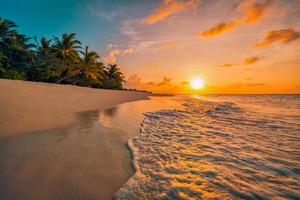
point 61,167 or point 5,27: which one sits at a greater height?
point 5,27

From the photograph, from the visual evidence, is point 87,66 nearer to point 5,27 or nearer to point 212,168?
point 5,27

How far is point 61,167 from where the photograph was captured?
2.66m

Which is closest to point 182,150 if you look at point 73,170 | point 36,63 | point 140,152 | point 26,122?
point 140,152

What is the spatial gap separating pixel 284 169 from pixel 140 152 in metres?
2.97

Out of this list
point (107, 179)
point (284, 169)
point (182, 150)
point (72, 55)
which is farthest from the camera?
point (72, 55)

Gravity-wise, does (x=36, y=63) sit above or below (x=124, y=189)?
above

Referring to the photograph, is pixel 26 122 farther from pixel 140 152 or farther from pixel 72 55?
pixel 72 55

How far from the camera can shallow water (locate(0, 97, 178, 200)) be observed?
2057 millimetres

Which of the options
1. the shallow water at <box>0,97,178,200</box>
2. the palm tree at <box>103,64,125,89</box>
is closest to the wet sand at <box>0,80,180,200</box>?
the shallow water at <box>0,97,178,200</box>

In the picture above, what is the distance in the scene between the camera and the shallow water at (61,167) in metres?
2.06

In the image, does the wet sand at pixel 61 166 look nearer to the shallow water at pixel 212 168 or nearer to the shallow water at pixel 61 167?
the shallow water at pixel 61 167

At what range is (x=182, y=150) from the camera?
3891mm

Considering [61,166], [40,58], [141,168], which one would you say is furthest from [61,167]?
[40,58]

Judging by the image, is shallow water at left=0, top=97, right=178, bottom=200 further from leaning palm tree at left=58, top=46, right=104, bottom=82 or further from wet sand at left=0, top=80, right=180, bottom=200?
leaning palm tree at left=58, top=46, right=104, bottom=82
